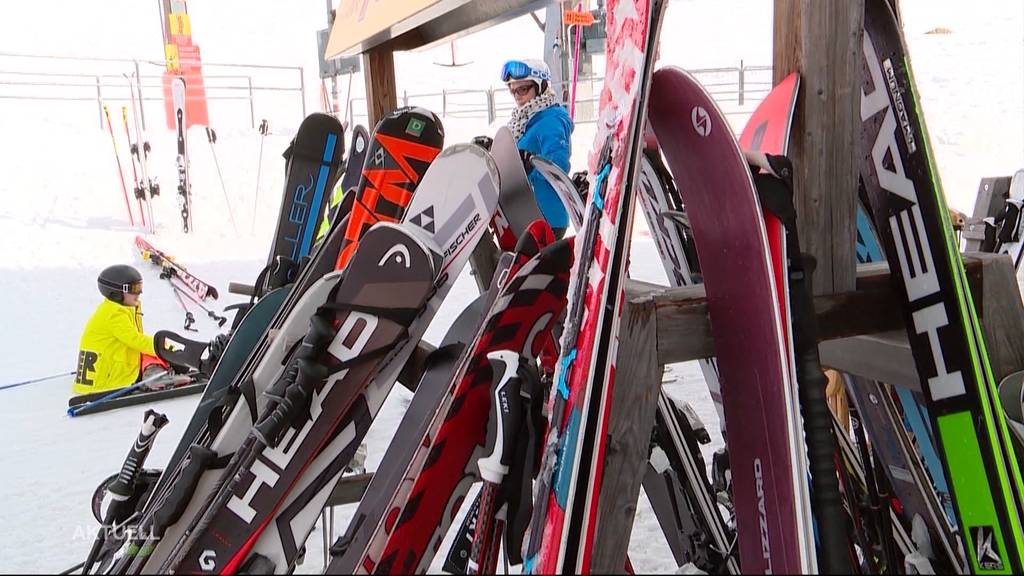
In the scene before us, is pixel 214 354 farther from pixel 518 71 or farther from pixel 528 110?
pixel 518 71

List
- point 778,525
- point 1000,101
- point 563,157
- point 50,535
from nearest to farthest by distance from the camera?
1. point 778,525
2. point 50,535
3. point 563,157
4. point 1000,101

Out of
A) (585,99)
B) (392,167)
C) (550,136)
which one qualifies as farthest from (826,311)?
(585,99)

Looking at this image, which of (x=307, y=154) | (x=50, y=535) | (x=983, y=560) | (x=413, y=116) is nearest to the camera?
(x=983, y=560)

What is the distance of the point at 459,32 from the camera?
2008 millimetres

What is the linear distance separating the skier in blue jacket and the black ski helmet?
2136 millimetres

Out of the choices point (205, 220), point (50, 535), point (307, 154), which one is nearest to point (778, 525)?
point (307, 154)

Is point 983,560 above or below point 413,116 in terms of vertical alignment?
below

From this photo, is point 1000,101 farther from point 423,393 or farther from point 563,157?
point 423,393

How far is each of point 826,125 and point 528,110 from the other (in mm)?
2015

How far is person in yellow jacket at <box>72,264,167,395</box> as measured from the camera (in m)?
3.65

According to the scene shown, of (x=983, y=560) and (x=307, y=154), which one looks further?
(x=307, y=154)

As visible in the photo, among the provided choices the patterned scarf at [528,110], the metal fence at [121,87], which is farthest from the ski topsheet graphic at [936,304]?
the metal fence at [121,87]

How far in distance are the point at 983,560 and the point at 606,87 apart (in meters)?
0.70

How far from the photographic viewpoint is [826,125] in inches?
35.9
